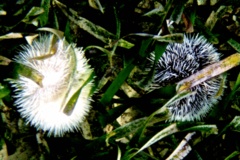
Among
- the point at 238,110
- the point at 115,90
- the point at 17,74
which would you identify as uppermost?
the point at 17,74

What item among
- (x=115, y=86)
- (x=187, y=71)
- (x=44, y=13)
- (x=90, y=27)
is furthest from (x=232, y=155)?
(x=44, y=13)

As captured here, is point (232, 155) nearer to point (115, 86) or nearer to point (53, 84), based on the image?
point (115, 86)

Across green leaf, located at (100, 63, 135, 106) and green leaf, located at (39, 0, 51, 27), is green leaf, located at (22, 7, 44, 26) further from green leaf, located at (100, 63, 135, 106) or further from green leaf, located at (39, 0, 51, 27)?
green leaf, located at (100, 63, 135, 106)

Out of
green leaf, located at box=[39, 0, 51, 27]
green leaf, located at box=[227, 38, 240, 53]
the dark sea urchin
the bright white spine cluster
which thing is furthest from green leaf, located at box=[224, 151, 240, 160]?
green leaf, located at box=[39, 0, 51, 27]

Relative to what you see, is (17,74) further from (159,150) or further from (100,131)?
(159,150)

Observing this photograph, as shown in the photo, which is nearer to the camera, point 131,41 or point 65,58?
point 65,58

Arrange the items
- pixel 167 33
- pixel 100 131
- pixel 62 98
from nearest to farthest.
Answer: pixel 62 98, pixel 167 33, pixel 100 131

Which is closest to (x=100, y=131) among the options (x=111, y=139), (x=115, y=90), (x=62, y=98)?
(x=111, y=139)

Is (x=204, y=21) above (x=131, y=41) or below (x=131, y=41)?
below
